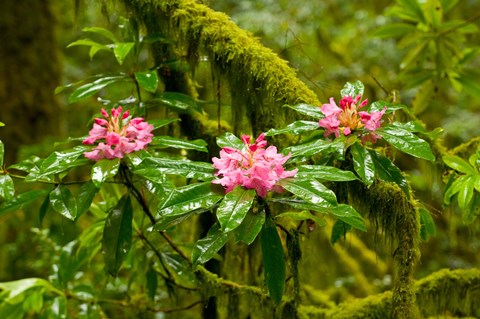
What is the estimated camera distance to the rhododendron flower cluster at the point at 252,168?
3.21 feet

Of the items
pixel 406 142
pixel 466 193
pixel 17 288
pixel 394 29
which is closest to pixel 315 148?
pixel 406 142

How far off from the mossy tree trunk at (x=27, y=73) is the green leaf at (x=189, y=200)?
2.46 m

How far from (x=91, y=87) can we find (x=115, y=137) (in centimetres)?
33

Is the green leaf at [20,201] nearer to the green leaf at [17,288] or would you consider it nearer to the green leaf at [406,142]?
the green leaf at [17,288]

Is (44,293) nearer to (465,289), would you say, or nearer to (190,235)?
(190,235)

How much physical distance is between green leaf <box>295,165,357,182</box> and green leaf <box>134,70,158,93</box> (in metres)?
0.48

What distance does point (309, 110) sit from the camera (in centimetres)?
120

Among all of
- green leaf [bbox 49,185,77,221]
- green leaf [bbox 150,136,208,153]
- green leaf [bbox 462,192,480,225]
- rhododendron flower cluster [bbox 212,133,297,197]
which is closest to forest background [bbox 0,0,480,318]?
green leaf [bbox 462,192,480,225]

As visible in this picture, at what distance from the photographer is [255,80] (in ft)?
4.46

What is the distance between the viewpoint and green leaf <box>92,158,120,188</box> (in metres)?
1.09

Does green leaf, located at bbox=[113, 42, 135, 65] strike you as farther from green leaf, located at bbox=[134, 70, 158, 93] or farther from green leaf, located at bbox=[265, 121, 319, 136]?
green leaf, located at bbox=[265, 121, 319, 136]

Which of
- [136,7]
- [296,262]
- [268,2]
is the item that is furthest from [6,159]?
[296,262]

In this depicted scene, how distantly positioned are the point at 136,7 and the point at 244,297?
0.84m

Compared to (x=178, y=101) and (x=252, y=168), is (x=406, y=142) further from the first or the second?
(x=178, y=101)
